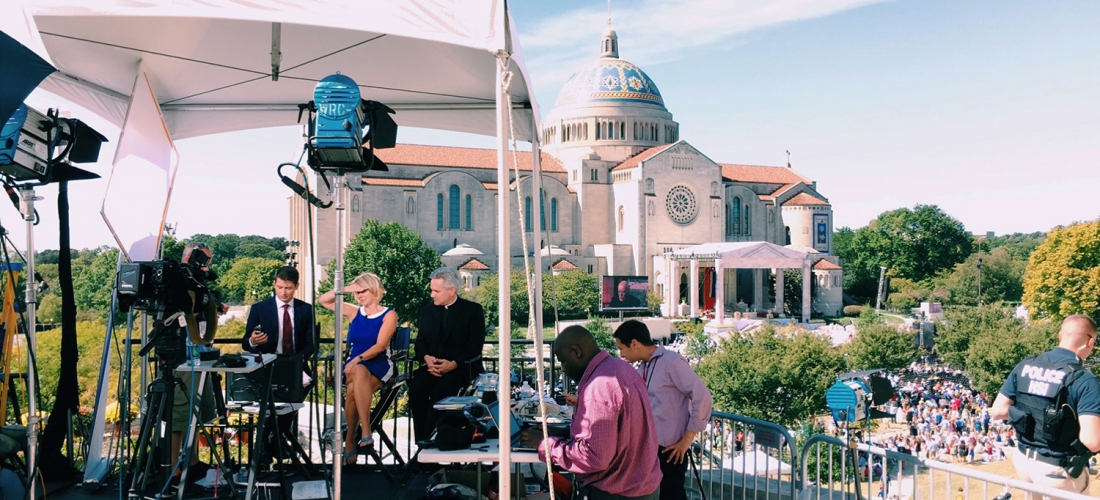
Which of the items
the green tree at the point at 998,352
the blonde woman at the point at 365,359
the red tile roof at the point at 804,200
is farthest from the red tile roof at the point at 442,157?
the blonde woman at the point at 365,359

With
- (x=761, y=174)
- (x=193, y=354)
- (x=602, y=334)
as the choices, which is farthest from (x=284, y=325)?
(x=761, y=174)

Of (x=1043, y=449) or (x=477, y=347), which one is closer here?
(x=1043, y=449)

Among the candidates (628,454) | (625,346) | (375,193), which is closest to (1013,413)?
(625,346)

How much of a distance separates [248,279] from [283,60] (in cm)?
6786

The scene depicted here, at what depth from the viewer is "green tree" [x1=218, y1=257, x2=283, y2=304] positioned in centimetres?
6525

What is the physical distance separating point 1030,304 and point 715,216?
76.5ft

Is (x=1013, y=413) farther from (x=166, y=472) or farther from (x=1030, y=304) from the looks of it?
(x=1030, y=304)

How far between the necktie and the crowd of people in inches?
552

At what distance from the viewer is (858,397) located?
4285mm

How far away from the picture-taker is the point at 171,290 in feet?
14.2

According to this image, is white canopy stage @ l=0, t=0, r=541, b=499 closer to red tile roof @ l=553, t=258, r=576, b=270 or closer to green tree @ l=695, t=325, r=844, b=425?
Answer: green tree @ l=695, t=325, r=844, b=425

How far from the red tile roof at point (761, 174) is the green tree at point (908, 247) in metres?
11.4

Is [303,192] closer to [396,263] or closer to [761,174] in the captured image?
[396,263]

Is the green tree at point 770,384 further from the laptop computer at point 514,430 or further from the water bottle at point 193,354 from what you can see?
the laptop computer at point 514,430
